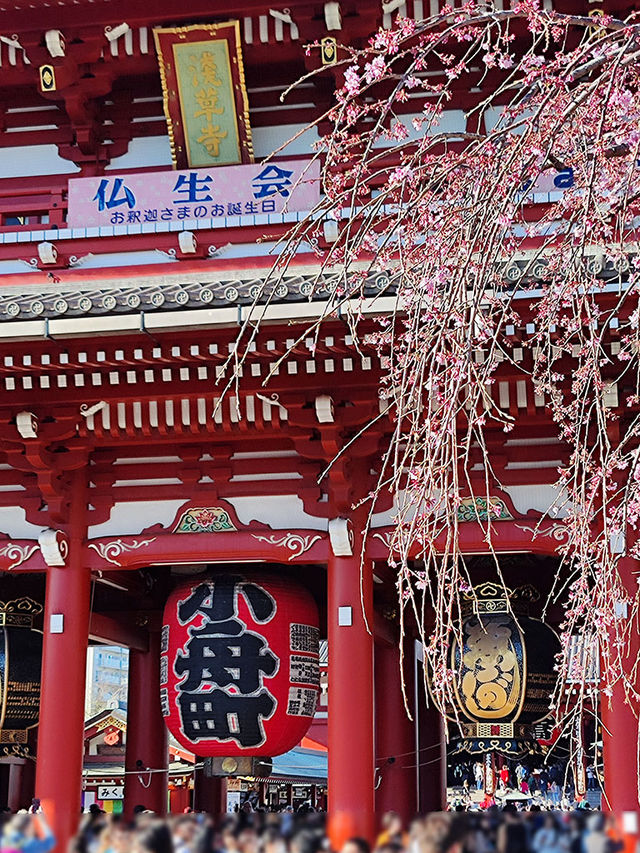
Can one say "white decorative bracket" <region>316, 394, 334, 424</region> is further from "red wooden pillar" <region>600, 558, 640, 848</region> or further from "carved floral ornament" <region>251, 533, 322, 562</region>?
"red wooden pillar" <region>600, 558, 640, 848</region>

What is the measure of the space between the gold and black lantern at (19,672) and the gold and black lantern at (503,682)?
10.4ft

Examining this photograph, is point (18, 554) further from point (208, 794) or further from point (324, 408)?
point (208, 794)

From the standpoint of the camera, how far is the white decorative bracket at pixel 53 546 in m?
7.24

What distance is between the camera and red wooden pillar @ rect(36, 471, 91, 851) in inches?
275

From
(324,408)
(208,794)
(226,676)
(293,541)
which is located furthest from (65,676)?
(208,794)

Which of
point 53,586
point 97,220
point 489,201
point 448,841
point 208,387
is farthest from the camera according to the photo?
point 97,220

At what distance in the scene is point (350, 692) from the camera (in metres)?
6.75

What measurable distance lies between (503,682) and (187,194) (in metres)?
4.27

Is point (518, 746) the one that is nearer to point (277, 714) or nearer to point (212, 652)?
point (277, 714)

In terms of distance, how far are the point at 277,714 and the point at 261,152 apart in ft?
13.9

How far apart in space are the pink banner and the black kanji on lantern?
2882 millimetres

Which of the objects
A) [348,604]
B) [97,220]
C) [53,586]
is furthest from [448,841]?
[97,220]

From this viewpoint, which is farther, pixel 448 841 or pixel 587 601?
pixel 587 601

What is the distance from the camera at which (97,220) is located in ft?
26.7
